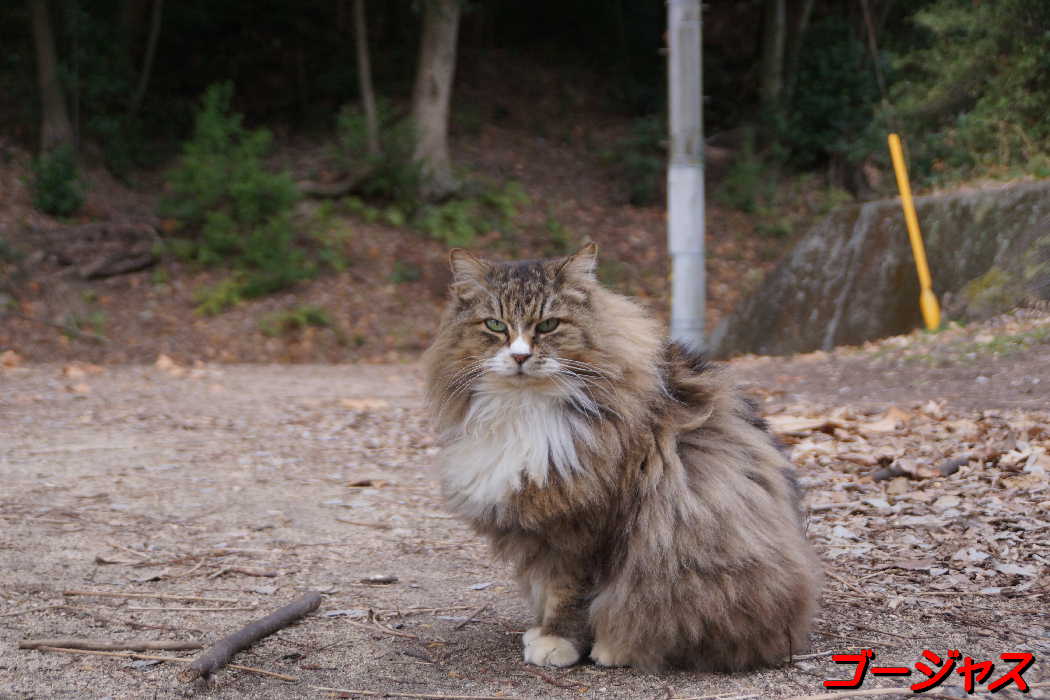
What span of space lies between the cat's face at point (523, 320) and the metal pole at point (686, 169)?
12.7ft

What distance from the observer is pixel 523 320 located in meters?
2.98

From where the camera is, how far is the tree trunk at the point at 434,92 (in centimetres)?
1518

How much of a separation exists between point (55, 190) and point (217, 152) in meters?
2.35

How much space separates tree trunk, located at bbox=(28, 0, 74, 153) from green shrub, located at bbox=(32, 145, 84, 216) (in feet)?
1.13

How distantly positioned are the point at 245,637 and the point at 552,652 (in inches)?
36.7

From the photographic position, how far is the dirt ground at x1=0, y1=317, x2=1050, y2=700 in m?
2.91

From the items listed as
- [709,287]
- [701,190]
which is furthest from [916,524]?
[709,287]

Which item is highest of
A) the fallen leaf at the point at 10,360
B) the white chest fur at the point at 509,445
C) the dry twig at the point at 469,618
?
the white chest fur at the point at 509,445

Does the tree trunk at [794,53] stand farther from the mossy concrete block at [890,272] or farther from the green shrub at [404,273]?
the mossy concrete block at [890,272]

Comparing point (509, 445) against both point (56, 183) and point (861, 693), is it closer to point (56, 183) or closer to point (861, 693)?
point (861, 693)

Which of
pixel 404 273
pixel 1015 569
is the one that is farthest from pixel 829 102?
pixel 1015 569

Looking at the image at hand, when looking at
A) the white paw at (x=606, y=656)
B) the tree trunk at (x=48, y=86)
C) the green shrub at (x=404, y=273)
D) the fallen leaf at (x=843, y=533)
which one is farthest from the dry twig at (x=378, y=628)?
the tree trunk at (x=48, y=86)

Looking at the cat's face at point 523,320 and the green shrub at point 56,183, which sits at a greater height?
the green shrub at point 56,183

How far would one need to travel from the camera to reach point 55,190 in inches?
563
